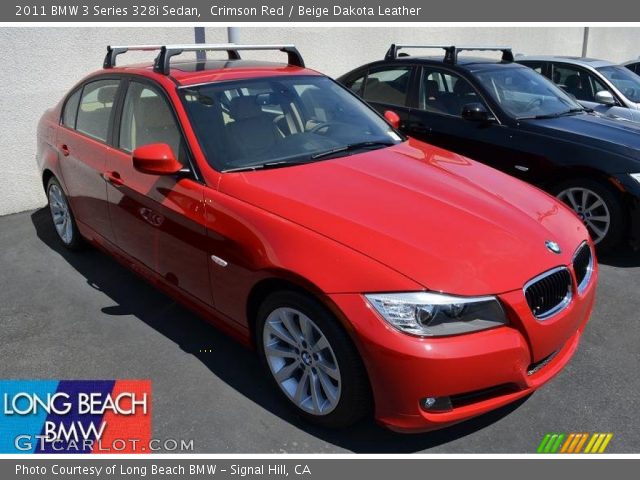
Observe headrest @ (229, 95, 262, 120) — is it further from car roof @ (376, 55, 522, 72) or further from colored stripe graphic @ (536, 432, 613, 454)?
car roof @ (376, 55, 522, 72)

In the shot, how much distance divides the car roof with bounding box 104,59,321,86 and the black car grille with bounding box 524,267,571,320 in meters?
2.29

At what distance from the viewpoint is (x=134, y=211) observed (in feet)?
12.1

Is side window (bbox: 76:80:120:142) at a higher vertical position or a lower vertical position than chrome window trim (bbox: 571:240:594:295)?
higher

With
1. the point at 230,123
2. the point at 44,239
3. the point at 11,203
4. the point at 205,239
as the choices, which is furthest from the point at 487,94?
the point at 11,203

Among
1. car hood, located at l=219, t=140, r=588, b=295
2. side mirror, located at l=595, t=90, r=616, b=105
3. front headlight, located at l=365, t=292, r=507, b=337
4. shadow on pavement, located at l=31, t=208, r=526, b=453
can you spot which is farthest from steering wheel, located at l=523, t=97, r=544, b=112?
front headlight, located at l=365, t=292, r=507, b=337

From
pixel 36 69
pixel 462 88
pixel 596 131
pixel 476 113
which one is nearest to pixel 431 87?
pixel 462 88

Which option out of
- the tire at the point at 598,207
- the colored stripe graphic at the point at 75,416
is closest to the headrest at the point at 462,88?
the tire at the point at 598,207

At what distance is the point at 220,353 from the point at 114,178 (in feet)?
4.51

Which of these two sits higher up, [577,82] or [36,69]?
[36,69]

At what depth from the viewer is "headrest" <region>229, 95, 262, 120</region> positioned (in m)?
3.54

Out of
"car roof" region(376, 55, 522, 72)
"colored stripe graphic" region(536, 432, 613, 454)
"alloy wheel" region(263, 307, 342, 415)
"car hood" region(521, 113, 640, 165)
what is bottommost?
"colored stripe graphic" region(536, 432, 613, 454)

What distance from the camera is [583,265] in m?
3.10

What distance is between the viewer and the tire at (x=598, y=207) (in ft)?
15.7

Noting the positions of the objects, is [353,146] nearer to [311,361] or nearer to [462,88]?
[311,361]
